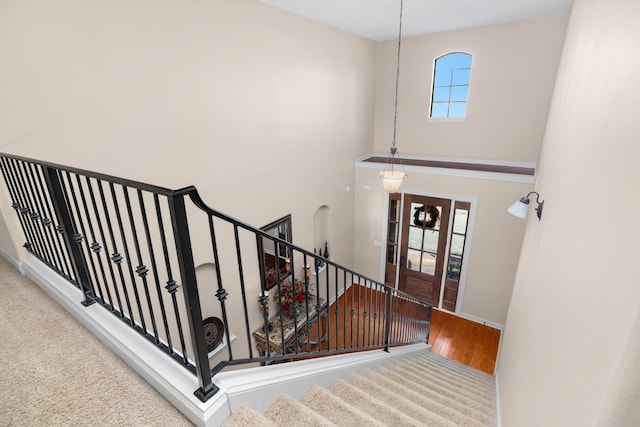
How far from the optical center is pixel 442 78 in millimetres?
6059

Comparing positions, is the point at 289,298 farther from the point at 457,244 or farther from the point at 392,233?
the point at 457,244

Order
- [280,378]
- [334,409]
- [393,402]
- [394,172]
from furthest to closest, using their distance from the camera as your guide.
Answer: [394,172] < [393,402] < [334,409] < [280,378]

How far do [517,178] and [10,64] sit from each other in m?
5.96

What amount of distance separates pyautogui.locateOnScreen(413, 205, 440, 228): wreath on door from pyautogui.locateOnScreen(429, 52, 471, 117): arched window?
1.83m

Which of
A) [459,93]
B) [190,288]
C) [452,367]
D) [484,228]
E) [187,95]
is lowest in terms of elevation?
[452,367]

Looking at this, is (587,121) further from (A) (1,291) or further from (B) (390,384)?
(A) (1,291)

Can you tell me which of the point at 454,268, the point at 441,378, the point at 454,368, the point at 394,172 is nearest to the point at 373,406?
the point at 441,378

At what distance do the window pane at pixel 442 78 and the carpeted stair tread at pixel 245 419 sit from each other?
624 centimetres

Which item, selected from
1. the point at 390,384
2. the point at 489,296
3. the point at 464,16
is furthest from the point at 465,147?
the point at 390,384

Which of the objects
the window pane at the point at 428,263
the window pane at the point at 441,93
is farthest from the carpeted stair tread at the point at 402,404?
the window pane at the point at 441,93

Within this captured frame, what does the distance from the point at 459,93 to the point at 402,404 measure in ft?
18.0

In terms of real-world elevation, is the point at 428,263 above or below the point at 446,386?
below

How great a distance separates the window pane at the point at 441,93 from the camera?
608 cm

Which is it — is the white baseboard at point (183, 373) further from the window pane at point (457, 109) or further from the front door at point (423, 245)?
the window pane at point (457, 109)
